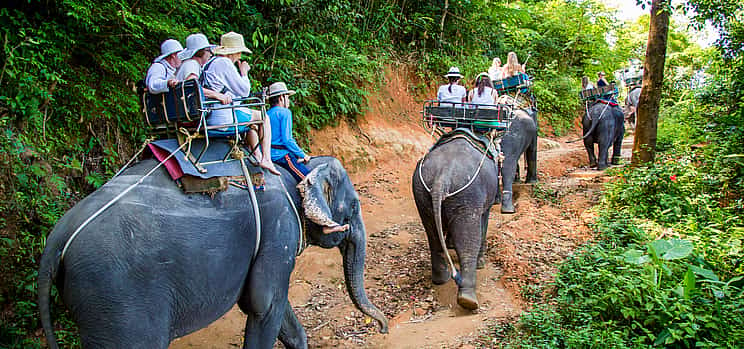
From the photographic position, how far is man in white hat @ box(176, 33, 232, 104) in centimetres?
365

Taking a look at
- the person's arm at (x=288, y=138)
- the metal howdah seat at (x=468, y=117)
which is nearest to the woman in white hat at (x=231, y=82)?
the person's arm at (x=288, y=138)

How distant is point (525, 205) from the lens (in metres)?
8.93

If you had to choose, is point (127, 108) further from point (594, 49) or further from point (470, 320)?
point (594, 49)

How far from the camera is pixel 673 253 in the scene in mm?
4668

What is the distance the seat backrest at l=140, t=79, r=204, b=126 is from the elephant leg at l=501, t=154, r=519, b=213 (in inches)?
247

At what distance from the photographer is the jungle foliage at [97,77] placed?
4.65 meters

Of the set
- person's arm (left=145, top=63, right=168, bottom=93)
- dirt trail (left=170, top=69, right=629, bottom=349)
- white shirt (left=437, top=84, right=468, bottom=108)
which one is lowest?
dirt trail (left=170, top=69, right=629, bottom=349)

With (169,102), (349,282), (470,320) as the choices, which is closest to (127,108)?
(169,102)

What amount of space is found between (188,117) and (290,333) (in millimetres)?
2214

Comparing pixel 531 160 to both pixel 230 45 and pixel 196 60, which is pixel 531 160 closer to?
pixel 230 45

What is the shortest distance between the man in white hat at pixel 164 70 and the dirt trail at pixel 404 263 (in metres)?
2.76

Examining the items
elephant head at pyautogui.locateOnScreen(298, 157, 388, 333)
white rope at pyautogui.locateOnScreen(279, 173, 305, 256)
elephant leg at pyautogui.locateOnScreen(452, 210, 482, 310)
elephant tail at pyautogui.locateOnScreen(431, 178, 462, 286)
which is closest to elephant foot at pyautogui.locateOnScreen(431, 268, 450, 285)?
elephant leg at pyautogui.locateOnScreen(452, 210, 482, 310)

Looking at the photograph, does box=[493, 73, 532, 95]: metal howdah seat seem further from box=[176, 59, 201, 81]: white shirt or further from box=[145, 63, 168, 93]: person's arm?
box=[145, 63, 168, 93]: person's arm

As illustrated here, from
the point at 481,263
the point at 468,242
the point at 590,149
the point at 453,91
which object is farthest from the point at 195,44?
the point at 590,149
